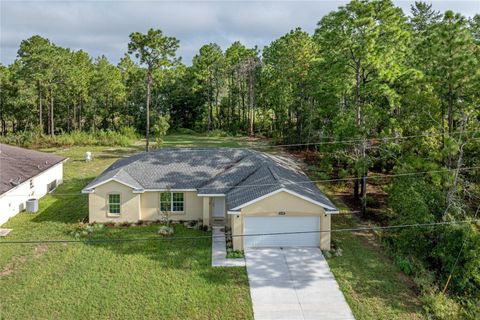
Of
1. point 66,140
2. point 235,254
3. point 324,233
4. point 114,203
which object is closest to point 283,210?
point 324,233

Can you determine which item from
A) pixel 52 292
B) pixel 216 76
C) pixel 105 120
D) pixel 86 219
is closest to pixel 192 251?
pixel 52 292

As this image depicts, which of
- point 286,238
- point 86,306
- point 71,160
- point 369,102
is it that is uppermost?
point 369,102

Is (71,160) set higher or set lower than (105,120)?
lower

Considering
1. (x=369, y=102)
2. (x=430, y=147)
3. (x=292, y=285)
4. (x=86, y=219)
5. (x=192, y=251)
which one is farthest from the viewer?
(x=369, y=102)

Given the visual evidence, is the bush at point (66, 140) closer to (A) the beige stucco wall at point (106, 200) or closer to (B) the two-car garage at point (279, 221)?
(A) the beige stucco wall at point (106, 200)

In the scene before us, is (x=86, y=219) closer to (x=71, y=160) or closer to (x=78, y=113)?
(x=71, y=160)

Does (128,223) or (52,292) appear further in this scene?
(128,223)

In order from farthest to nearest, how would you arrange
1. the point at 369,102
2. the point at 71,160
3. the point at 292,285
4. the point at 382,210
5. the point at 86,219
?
the point at 71,160, the point at 369,102, the point at 382,210, the point at 86,219, the point at 292,285
